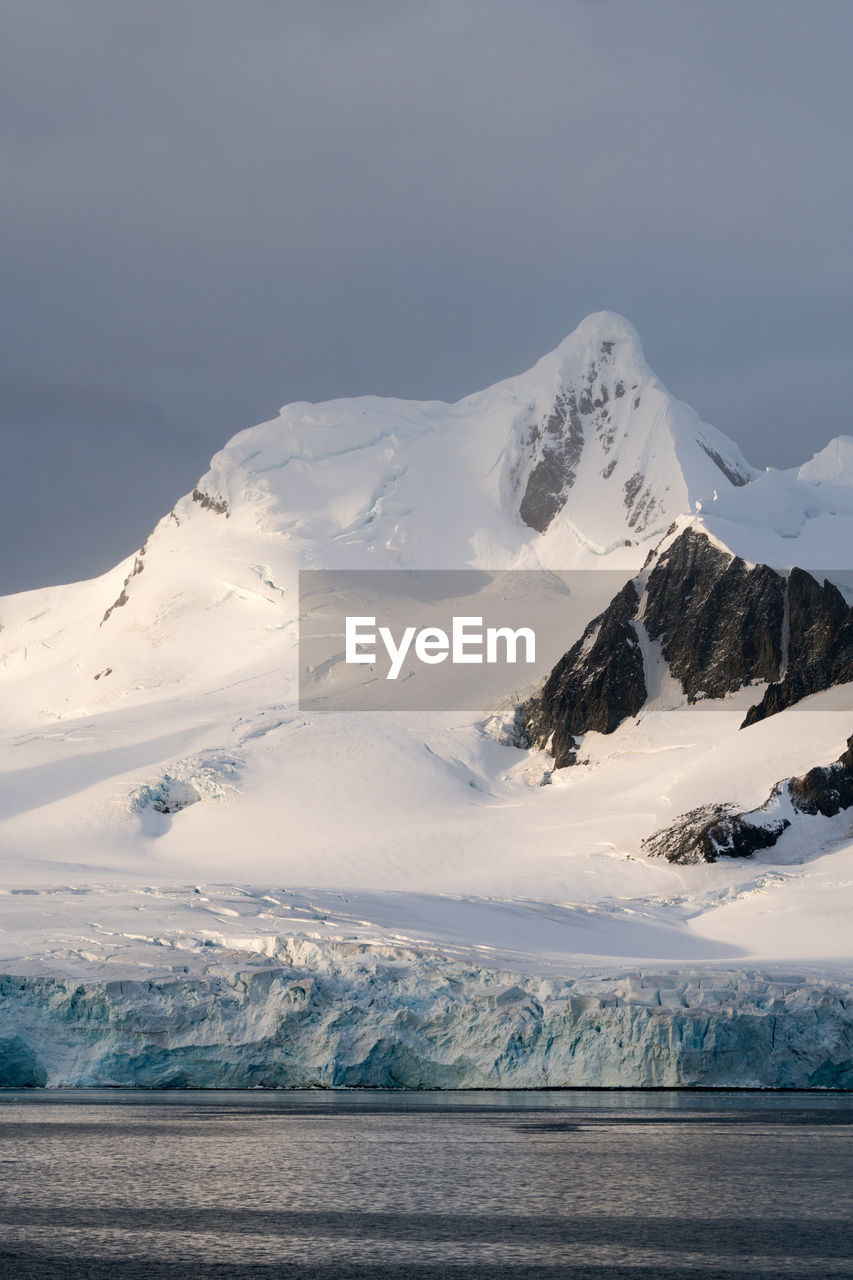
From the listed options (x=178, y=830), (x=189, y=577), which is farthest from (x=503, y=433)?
(x=178, y=830)

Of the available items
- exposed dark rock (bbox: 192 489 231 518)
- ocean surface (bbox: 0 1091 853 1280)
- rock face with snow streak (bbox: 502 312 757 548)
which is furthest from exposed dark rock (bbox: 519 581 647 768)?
exposed dark rock (bbox: 192 489 231 518)

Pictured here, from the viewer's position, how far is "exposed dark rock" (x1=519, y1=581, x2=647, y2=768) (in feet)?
219

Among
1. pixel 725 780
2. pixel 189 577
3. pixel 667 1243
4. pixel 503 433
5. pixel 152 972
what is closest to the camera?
pixel 667 1243

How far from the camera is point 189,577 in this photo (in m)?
99.1

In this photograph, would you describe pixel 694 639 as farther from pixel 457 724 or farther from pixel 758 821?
pixel 758 821

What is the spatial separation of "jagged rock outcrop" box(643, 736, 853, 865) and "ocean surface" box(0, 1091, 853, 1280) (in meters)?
27.8

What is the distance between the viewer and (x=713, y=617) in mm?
67250

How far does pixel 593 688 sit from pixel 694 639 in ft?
18.7

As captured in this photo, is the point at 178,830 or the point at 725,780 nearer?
the point at 725,780

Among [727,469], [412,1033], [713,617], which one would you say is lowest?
[412,1033]

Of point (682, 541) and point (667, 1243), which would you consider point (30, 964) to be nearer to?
point (667, 1243)

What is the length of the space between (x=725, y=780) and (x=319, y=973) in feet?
90.7

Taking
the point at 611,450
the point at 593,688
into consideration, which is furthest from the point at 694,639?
the point at 611,450

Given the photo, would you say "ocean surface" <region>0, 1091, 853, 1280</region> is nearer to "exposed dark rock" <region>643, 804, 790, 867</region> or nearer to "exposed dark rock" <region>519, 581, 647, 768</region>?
"exposed dark rock" <region>643, 804, 790, 867</region>
